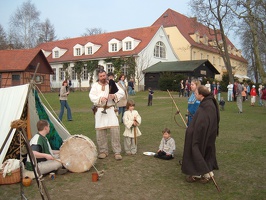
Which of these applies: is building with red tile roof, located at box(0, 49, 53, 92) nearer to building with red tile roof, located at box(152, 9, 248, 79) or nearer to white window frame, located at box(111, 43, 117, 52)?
white window frame, located at box(111, 43, 117, 52)

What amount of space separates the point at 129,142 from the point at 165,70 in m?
28.6

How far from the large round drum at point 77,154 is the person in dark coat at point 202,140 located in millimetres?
1877

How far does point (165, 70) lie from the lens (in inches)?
1385

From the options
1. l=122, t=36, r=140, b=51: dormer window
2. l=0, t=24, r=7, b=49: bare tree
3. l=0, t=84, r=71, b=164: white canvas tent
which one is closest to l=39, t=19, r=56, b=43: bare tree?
l=0, t=24, r=7, b=49: bare tree

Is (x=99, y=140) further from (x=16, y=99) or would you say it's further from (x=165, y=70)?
(x=165, y=70)

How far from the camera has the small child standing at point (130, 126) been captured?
7066 mm

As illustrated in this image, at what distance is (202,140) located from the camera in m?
4.95

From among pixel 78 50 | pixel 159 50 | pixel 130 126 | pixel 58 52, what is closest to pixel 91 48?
pixel 78 50

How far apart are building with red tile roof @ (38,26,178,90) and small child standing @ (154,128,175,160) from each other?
2906 cm

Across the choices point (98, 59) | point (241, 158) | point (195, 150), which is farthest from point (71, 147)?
point (98, 59)

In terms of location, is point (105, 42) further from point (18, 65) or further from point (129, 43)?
point (18, 65)

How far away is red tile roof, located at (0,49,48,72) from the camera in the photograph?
34100 millimetres

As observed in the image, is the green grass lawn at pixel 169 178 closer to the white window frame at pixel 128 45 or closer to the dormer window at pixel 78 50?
the white window frame at pixel 128 45

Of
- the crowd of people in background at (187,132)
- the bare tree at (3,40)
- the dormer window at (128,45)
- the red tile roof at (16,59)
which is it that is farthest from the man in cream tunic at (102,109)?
the bare tree at (3,40)
